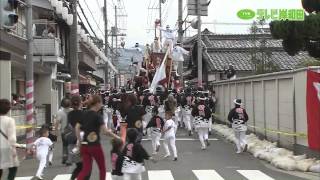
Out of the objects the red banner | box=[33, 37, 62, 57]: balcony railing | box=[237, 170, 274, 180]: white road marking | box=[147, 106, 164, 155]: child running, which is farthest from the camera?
box=[33, 37, 62, 57]: balcony railing

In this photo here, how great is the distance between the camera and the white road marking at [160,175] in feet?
41.8

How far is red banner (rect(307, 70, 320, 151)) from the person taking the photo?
13.9 metres

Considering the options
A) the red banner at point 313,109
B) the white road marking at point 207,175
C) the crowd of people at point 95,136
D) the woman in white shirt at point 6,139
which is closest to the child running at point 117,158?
the crowd of people at point 95,136

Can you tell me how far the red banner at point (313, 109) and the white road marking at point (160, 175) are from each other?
11.7 feet

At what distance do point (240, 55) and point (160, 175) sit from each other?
28.5m

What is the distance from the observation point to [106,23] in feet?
189

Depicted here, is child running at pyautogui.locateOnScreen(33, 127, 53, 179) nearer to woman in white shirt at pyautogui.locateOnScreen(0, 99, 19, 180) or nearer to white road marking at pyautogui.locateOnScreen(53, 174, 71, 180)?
white road marking at pyautogui.locateOnScreen(53, 174, 71, 180)

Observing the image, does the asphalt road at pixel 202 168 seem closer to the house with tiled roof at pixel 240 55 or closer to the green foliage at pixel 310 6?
the green foliage at pixel 310 6

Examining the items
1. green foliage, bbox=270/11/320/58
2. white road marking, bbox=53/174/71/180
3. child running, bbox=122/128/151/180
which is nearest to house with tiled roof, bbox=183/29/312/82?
green foliage, bbox=270/11/320/58

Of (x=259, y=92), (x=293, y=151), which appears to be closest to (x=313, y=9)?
(x=259, y=92)

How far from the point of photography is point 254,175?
43.0ft

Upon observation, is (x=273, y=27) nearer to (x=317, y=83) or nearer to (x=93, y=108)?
(x=317, y=83)

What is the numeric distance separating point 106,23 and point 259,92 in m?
38.3

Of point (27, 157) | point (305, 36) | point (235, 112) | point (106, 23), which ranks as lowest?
point (27, 157)
